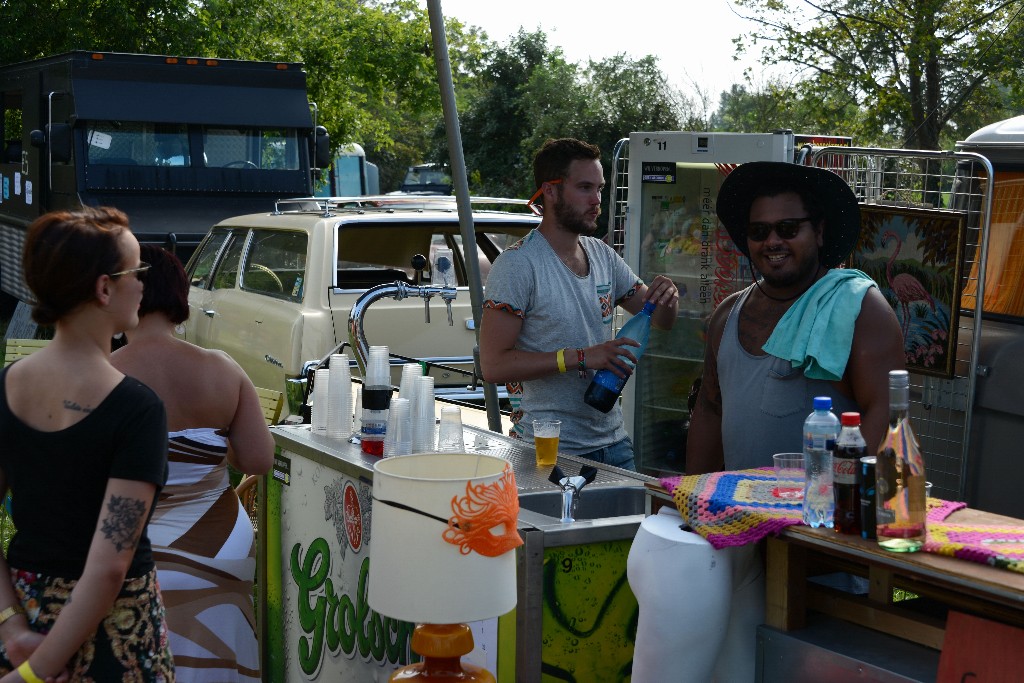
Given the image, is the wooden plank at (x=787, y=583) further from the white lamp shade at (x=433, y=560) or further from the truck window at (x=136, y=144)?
the truck window at (x=136, y=144)

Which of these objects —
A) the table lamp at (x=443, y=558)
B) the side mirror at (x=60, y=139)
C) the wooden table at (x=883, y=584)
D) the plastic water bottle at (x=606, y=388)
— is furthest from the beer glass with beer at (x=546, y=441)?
the side mirror at (x=60, y=139)

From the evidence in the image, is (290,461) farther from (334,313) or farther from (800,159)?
(800,159)

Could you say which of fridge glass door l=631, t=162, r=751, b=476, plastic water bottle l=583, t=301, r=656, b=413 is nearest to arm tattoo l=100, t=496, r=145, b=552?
plastic water bottle l=583, t=301, r=656, b=413

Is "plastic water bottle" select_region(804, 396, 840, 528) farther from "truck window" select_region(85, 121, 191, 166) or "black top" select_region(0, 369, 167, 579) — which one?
"truck window" select_region(85, 121, 191, 166)

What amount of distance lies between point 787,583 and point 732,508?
196 mm

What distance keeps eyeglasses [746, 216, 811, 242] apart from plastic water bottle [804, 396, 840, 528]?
2.64 ft

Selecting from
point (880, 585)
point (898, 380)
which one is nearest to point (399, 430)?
point (880, 585)

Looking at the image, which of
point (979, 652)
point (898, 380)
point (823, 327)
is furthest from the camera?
point (823, 327)

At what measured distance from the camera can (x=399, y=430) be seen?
3562mm

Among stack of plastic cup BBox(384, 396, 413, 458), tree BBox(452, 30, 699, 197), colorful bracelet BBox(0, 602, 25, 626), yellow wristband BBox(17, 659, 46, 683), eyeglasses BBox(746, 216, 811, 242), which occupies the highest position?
tree BBox(452, 30, 699, 197)

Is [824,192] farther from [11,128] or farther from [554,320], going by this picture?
[11,128]

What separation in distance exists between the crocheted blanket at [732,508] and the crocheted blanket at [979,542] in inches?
11.0

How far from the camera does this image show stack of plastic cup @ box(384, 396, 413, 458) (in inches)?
140

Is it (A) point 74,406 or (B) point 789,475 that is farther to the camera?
(B) point 789,475
